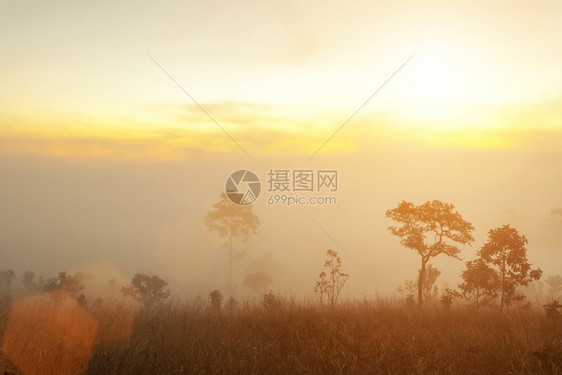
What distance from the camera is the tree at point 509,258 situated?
62.6ft

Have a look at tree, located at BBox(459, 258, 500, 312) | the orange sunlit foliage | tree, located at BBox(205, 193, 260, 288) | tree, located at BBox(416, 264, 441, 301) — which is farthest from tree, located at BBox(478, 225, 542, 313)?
tree, located at BBox(205, 193, 260, 288)

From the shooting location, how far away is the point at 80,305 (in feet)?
50.7

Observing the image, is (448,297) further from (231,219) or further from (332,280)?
(231,219)

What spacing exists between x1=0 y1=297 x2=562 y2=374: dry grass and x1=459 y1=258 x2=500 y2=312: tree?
3316 millimetres

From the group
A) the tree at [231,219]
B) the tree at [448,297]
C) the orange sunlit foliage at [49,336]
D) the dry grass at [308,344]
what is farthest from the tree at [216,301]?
the tree at [231,219]

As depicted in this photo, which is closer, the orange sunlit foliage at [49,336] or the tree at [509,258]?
the orange sunlit foliage at [49,336]

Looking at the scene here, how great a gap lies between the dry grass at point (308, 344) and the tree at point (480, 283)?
3.32 metres

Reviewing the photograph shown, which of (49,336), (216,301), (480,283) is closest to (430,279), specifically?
(480,283)

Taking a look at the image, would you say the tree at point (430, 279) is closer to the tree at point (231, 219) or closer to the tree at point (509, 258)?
the tree at point (509, 258)

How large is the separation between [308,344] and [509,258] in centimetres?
1160

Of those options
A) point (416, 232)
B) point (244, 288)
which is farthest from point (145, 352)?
point (244, 288)

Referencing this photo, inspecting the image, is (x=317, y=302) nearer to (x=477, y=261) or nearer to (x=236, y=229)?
(x=477, y=261)

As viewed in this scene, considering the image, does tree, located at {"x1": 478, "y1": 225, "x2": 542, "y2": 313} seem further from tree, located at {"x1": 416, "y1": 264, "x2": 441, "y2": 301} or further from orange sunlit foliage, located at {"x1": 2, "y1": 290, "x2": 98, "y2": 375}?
orange sunlit foliage, located at {"x1": 2, "y1": 290, "x2": 98, "y2": 375}

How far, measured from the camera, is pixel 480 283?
65.0 ft
